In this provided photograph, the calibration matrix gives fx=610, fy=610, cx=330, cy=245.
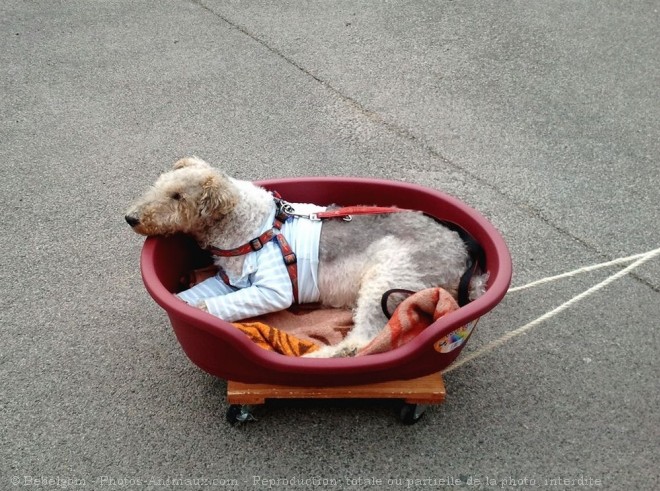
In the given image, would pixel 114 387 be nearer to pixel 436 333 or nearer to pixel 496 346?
pixel 436 333

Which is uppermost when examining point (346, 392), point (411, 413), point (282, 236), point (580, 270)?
point (282, 236)

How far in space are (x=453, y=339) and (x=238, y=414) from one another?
1040 millimetres

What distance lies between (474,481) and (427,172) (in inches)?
90.9

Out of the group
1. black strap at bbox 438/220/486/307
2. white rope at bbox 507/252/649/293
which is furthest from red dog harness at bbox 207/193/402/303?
white rope at bbox 507/252/649/293

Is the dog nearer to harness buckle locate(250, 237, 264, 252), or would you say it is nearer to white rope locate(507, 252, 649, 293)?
harness buckle locate(250, 237, 264, 252)

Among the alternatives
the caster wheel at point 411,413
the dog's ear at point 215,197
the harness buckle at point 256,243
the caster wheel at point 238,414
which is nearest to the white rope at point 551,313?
the caster wheel at point 411,413

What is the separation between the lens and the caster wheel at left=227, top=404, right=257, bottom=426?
277 cm

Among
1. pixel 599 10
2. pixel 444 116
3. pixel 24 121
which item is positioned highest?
pixel 599 10

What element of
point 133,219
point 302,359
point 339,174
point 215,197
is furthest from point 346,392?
point 339,174

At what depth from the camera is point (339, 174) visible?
4.34 meters

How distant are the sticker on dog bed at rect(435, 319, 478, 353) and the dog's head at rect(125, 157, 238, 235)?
120cm

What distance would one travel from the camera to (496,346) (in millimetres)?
3191

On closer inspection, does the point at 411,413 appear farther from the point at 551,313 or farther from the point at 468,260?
the point at 551,313

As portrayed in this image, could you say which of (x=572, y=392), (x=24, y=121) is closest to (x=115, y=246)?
(x=24, y=121)
